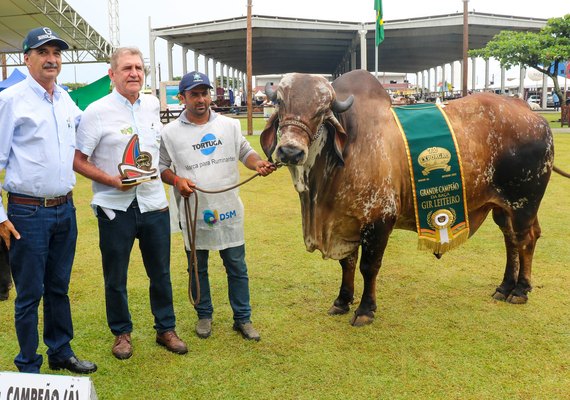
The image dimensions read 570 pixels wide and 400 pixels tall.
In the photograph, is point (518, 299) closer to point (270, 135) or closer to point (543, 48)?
point (270, 135)

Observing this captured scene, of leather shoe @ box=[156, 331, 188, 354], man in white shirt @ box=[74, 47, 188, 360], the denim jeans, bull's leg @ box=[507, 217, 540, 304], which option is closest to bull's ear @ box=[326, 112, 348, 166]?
man in white shirt @ box=[74, 47, 188, 360]

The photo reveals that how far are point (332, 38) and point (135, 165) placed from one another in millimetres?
33200

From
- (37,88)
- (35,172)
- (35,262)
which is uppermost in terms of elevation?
(37,88)

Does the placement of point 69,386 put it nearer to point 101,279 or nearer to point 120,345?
point 120,345

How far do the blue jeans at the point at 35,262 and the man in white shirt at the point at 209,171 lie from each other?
2.69 feet

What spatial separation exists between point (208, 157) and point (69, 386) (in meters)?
1.76

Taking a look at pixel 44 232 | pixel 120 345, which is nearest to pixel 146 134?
pixel 44 232

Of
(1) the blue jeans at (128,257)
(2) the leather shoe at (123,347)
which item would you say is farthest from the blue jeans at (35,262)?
(2) the leather shoe at (123,347)

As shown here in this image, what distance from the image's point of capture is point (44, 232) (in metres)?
2.89

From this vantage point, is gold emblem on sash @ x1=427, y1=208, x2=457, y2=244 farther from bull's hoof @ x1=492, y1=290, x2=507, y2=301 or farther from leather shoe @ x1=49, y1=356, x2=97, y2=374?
leather shoe @ x1=49, y1=356, x2=97, y2=374

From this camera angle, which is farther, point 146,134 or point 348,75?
point 348,75

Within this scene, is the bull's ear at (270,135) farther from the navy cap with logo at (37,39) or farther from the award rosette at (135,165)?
the navy cap with logo at (37,39)

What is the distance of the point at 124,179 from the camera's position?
3139 mm

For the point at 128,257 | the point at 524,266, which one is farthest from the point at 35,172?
the point at 524,266
